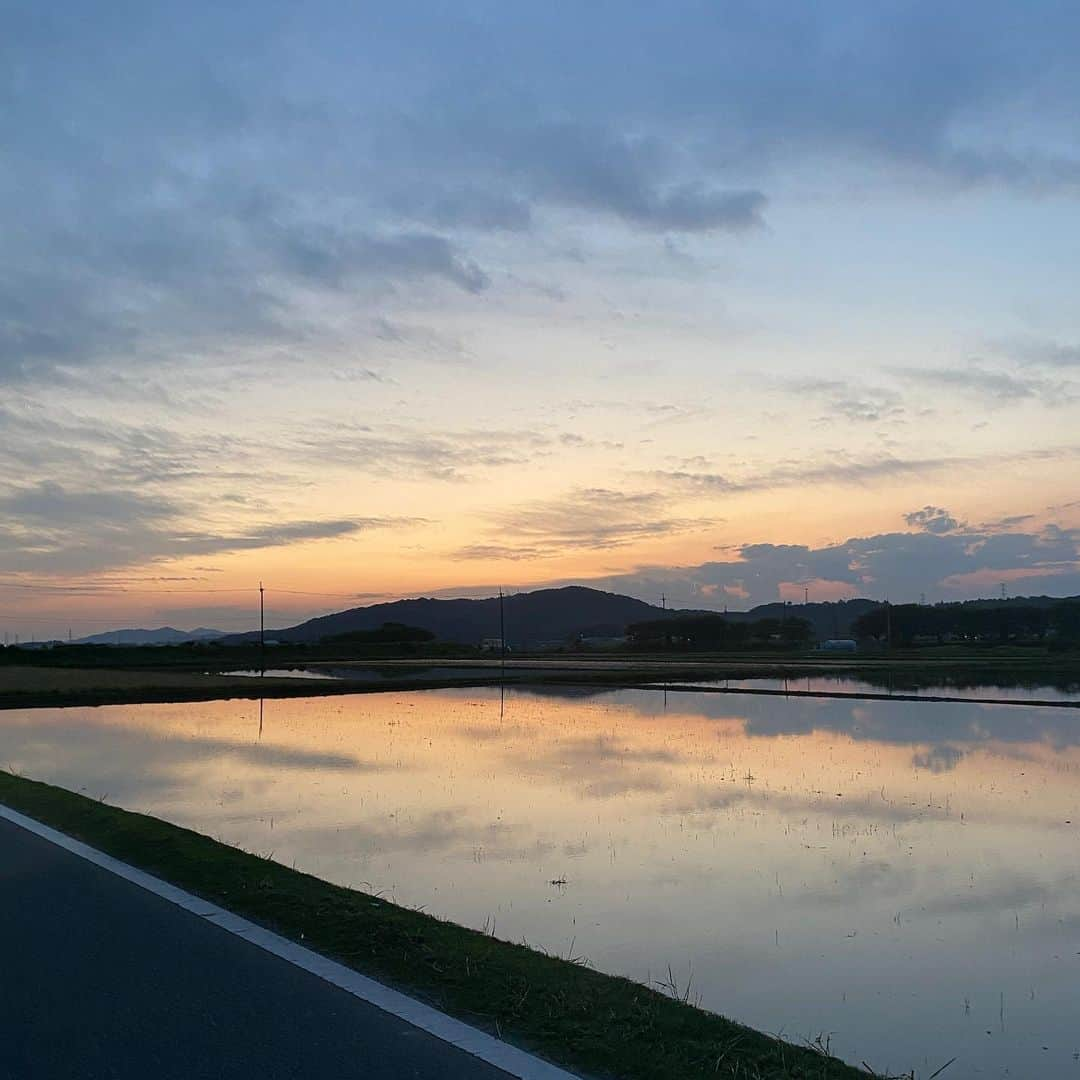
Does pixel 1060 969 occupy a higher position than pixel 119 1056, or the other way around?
pixel 119 1056

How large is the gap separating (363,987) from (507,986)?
0.78 m

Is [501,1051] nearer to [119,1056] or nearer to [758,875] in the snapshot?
[119,1056]

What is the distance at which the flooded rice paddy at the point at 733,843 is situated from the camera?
6.67m

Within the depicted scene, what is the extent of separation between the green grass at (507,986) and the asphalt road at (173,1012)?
45cm

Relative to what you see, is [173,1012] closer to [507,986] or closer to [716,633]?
[507,986]

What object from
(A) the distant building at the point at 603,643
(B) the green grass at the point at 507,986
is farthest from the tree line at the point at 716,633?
(B) the green grass at the point at 507,986

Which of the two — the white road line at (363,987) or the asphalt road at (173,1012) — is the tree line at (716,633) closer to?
the white road line at (363,987)

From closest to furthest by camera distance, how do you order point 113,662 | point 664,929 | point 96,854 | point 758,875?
point 664,929 < point 96,854 < point 758,875 < point 113,662

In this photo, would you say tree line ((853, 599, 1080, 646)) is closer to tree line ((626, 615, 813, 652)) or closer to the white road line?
tree line ((626, 615, 813, 652))

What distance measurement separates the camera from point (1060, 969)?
281 inches

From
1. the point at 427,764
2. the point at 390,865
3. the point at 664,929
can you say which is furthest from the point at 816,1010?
the point at 427,764

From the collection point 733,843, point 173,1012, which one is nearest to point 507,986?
point 173,1012

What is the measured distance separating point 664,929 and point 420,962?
2.59m

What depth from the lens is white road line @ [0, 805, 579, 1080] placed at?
15.2ft
